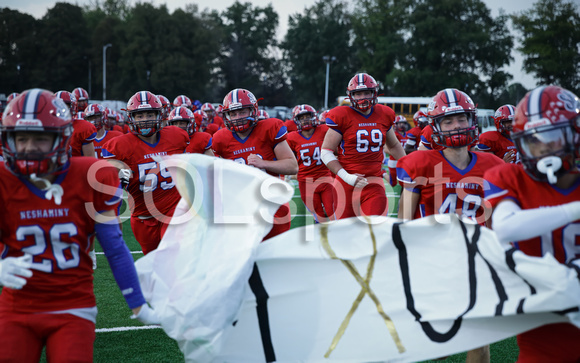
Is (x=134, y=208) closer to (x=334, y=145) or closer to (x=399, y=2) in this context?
(x=334, y=145)

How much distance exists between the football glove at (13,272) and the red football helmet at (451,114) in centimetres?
271

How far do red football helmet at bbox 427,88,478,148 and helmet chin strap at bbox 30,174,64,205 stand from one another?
2.49 metres

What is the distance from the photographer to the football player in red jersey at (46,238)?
2.82 m

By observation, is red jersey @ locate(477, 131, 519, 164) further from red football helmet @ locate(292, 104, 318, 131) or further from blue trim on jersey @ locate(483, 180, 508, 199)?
Answer: blue trim on jersey @ locate(483, 180, 508, 199)

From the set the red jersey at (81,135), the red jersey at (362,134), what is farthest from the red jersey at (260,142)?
the red jersey at (81,135)

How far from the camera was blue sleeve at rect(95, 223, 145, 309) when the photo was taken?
9.74 ft

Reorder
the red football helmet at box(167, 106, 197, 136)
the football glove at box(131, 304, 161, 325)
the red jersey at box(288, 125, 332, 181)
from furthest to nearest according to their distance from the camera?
the red football helmet at box(167, 106, 197, 136), the red jersey at box(288, 125, 332, 181), the football glove at box(131, 304, 161, 325)

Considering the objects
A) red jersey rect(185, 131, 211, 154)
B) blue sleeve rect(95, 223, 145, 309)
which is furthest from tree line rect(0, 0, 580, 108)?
blue sleeve rect(95, 223, 145, 309)

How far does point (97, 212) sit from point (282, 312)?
3.58 feet

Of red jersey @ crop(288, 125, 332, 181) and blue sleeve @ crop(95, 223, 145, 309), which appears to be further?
red jersey @ crop(288, 125, 332, 181)

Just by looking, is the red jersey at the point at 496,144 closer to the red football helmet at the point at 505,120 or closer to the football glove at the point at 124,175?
the red football helmet at the point at 505,120

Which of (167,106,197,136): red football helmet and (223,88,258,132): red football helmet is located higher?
(167,106,197,136): red football helmet

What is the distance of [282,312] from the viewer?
3.17m

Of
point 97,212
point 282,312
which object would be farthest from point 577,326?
point 97,212
